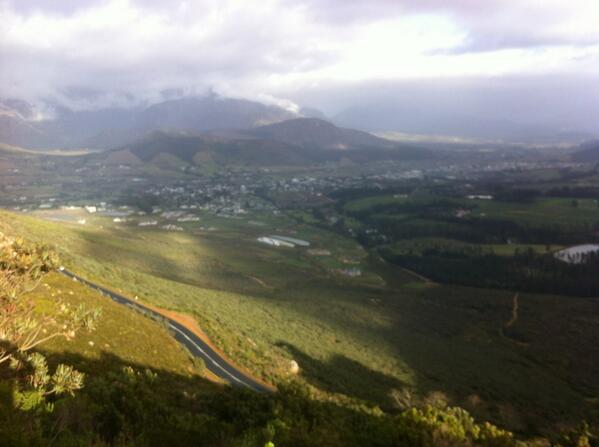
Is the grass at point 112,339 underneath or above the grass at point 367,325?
above

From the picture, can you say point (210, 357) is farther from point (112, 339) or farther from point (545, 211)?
point (545, 211)

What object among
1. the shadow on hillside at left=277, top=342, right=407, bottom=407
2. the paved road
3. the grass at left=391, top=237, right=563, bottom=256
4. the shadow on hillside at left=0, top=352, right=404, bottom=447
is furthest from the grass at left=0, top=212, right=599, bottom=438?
the grass at left=391, top=237, right=563, bottom=256

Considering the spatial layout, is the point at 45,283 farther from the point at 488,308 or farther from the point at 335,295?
the point at 488,308

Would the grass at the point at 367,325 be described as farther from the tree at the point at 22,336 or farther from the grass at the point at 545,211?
the grass at the point at 545,211

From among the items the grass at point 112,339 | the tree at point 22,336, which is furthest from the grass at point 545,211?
the tree at point 22,336

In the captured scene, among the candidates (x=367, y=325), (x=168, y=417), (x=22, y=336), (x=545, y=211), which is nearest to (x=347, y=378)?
(x=367, y=325)

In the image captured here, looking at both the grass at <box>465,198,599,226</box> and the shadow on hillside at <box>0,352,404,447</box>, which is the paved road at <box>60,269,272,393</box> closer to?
the shadow on hillside at <box>0,352,404,447</box>

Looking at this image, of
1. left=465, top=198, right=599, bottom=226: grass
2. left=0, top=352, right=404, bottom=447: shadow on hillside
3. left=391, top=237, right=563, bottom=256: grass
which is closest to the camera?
left=0, top=352, right=404, bottom=447: shadow on hillside
